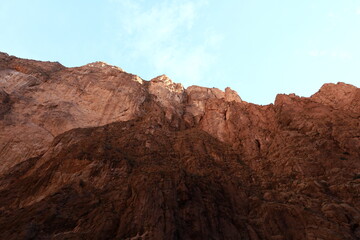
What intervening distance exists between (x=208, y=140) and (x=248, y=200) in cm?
1025

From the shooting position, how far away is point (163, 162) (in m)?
25.6

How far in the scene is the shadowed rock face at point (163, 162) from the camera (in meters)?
17.9

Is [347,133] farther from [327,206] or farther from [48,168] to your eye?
[48,168]

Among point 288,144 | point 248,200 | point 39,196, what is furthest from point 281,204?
point 39,196

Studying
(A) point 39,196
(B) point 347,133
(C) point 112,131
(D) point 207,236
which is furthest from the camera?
(C) point 112,131

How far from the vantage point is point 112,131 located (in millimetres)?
31406

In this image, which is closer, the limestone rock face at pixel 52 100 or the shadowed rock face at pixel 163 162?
the shadowed rock face at pixel 163 162

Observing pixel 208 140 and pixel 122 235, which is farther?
pixel 208 140

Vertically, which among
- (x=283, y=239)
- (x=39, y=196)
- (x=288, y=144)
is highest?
(x=288, y=144)

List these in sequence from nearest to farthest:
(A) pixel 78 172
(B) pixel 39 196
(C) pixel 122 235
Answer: (C) pixel 122 235 → (B) pixel 39 196 → (A) pixel 78 172

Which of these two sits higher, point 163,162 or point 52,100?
point 52,100

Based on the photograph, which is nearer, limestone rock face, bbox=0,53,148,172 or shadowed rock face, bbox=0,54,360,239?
shadowed rock face, bbox=0,54,360,239

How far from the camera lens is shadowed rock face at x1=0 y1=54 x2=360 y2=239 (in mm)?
17859

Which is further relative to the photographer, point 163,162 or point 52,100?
point 52,100
